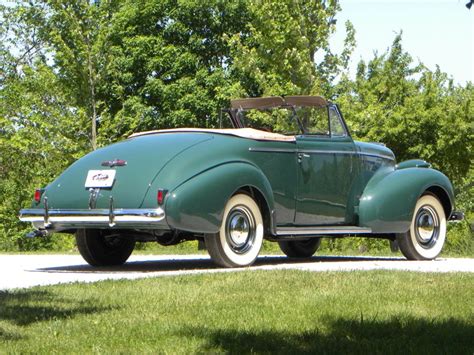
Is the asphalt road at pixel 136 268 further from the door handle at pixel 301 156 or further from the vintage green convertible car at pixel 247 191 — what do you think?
the door handle at pixel 301 156

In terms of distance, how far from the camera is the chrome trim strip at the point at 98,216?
31.7 feet

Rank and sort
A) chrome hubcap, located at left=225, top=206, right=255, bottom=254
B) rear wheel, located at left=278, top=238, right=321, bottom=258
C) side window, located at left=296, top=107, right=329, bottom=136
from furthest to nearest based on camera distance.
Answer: rear wheel, located at left=278, top=238, right=321, bottom=258, side window, located at left=296, top=107, right=329, bottom=136, chrome hubcap, located at left=225, top=206, right=255, bottom=254

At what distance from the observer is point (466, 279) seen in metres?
8.33

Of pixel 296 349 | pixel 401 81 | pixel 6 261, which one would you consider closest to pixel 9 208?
pixel 401 81

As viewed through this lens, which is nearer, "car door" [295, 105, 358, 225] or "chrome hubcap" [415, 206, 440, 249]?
"car door" [295, 105, 358, 225]

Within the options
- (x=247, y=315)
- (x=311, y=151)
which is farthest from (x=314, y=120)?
(x=247, y=315)

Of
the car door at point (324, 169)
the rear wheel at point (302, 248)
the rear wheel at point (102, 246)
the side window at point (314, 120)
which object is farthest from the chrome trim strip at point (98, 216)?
the rear wheel at point (302, 248)

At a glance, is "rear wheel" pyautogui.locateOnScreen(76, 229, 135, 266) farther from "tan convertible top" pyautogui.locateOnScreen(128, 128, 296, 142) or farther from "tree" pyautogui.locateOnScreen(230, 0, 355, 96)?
"tree" pyautogui.locateOnScreen(230, 0, 355, 96)

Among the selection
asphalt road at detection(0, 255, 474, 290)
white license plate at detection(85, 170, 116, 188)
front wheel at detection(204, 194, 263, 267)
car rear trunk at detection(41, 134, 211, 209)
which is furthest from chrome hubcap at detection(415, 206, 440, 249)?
white license plate at detection(85, 170, 116, 188)

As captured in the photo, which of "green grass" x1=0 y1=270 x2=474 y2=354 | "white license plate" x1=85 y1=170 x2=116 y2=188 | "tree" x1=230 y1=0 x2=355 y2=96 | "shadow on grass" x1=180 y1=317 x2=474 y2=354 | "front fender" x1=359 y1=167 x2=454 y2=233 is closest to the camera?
"shadow on grass" x1=180 y1=317 x2=474 y2=354

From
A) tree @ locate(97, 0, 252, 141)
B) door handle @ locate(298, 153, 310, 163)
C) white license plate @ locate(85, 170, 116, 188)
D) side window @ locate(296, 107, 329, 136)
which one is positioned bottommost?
white license plate @ locate(85, 170, 116, 188)

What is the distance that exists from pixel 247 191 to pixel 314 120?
1966 millimetres

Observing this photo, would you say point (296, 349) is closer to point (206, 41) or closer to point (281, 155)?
point (281, 155)

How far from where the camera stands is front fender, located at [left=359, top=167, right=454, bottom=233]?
467 inches
